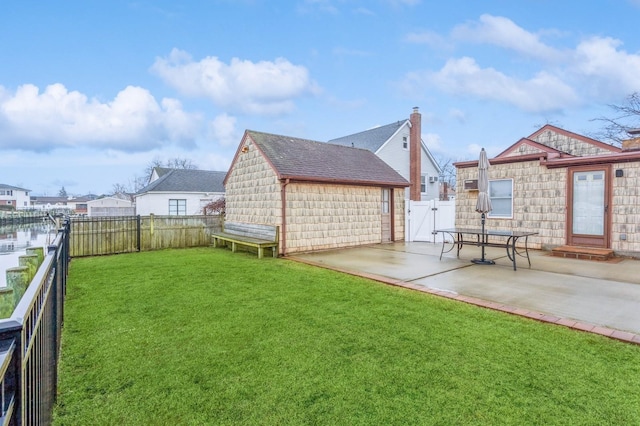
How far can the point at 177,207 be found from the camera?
23703 millimetres

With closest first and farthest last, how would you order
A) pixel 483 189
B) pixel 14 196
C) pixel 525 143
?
pixel 483 189 → pixel 525 143 → pixel 14 196

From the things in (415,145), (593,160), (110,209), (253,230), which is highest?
(415,145)

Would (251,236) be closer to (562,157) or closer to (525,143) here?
(562,157)

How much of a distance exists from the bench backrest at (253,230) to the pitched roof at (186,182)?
470 inches

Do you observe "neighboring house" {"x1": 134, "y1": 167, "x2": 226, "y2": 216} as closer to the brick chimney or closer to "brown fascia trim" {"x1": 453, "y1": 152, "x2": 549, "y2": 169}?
the brick chimney

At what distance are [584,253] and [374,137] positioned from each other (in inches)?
611

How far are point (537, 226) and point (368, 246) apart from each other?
510 cm

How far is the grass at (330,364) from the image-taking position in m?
2.52

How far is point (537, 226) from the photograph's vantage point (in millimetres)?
10367

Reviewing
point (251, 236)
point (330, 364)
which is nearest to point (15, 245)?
point (251, 236)

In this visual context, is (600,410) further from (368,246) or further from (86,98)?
(86,98)

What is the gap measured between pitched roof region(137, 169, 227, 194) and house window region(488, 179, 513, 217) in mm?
18179

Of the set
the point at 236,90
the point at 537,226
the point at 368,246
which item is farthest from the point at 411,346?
the point at 236,90

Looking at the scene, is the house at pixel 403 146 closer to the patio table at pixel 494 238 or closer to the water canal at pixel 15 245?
the patio table at pixel 494 238
